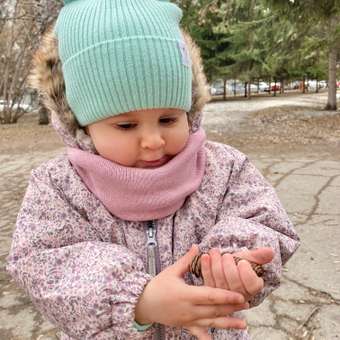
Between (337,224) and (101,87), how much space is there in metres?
2.88

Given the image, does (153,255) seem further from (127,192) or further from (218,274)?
(218,274)

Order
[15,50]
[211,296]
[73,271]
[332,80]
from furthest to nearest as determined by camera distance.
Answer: [15,50] → [332,80] → [73,271] → [211,296]

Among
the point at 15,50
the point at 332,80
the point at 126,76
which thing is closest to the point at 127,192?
the point at 126,76

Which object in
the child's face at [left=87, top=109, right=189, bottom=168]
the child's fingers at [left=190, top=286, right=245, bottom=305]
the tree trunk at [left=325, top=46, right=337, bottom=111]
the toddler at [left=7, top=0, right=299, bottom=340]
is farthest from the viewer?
the tree trunk at [left=325, top=46, right=337, bottom=111]

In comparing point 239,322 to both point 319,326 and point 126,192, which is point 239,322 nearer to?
point 126,192

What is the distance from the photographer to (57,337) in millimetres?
2186

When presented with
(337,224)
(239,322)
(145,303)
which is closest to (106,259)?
(145,303)

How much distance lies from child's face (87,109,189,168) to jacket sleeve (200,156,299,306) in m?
0.17

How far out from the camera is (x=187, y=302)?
0.76 m

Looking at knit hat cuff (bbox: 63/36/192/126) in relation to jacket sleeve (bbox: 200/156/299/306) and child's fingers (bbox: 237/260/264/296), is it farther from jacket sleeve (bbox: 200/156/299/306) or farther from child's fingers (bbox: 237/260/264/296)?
child's fingers (bbox: 237/260/264/296)

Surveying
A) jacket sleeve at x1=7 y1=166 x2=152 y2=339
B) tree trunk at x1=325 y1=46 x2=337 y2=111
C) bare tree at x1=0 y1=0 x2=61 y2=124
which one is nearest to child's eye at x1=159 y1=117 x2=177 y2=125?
jacket sleeve at x1=7 y1=166 x2=152 y2=339

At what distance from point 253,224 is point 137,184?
0.25 meters

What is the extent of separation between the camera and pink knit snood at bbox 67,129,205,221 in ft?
3.23

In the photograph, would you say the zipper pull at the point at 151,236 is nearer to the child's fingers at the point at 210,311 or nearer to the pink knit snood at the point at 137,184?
the pink knit snood at the point at 137,184
